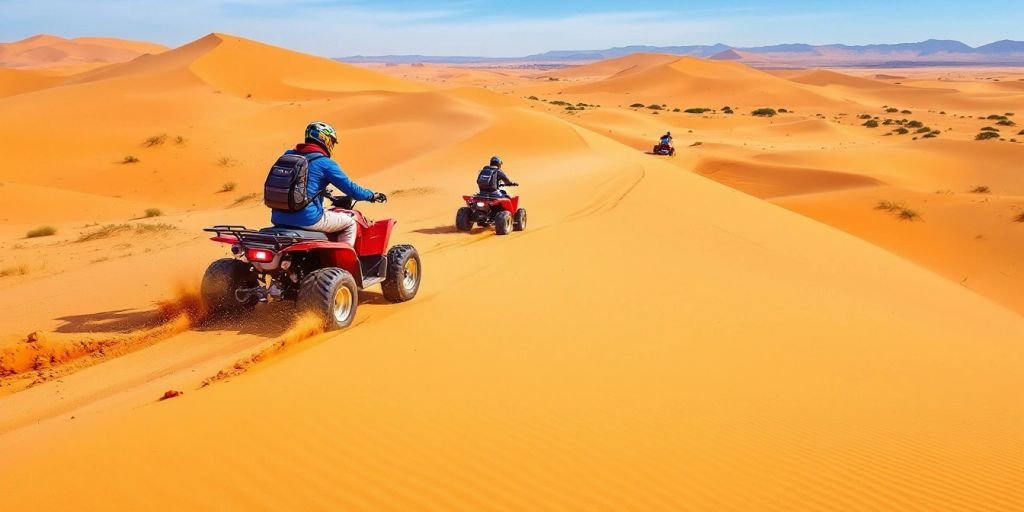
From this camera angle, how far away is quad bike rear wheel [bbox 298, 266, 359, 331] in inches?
220

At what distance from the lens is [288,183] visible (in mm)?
5633

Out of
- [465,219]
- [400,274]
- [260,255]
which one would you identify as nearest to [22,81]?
[465,219]

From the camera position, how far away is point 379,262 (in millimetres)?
6750

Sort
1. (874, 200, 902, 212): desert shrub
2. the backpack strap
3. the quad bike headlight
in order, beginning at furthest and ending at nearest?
(874, 200, 902, 212): desert shrub, the backpack strap, the quad bike headlight

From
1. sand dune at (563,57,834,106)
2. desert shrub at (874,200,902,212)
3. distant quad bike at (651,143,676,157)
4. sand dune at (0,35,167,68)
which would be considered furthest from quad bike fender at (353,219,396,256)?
sand dune at (0,35,167,68)

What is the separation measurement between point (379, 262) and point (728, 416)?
371 centimetres

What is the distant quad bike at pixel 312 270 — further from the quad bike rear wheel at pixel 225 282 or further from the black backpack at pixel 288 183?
the black backpack at pixel 288 183

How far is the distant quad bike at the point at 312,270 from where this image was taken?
560 centimetres

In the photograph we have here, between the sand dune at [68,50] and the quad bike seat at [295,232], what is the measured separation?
155 meters

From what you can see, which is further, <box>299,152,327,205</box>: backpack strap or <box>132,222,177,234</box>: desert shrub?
<box>132,222,177,234</box>: desert shrub

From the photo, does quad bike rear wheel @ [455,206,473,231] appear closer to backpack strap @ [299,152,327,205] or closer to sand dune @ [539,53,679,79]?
backpack strap @ [299,152,327,205]

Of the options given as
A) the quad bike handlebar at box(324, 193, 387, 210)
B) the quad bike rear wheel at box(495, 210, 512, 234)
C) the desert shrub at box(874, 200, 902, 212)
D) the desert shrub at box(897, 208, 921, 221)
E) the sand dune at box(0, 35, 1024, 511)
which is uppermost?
the quad bike handlebar at box(324, 193, 387, 210)

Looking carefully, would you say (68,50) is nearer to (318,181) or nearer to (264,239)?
(318,181)

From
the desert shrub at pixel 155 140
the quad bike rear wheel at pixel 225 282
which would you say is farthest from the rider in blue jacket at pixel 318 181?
the desert shrub at pixel 155 140
